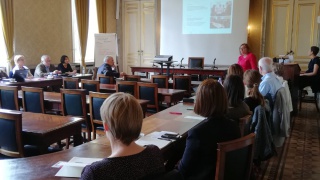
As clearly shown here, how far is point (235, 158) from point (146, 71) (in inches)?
274

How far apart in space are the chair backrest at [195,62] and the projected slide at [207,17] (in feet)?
3.28

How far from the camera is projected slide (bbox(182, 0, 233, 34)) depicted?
8.62 m

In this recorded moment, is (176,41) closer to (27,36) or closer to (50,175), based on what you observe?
(27,36)

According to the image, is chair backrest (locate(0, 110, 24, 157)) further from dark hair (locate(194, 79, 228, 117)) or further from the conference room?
dark hair (locate(194, 79, 228, 117))

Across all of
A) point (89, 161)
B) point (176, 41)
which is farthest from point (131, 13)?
point (89, 161)


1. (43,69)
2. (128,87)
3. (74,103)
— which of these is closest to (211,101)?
(74,103)

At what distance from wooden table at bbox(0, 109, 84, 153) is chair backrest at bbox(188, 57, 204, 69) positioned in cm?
608

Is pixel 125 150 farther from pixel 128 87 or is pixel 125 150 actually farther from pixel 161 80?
pixel 161 80

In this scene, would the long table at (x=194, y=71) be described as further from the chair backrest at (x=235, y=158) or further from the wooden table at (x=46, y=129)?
the chair backrest at (x=235, y=158)

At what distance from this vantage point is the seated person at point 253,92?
314 cm

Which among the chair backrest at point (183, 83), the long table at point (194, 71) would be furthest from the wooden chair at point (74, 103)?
the long table at point (194, 71)

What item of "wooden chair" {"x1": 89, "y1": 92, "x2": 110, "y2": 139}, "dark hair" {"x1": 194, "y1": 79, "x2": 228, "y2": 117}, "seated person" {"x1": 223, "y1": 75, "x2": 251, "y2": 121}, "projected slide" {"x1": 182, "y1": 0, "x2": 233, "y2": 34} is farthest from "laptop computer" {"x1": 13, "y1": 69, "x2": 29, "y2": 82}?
"projected slide" {"x1": 182, "y1": 0, "x2": 233, "y2": 34}

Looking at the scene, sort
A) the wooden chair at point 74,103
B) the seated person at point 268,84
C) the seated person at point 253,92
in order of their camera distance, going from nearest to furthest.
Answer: the seated person at point 253,92 → the wooden chair at point 74,103 → the seated person at point 268,84

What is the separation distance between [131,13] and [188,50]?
250 centimetres
